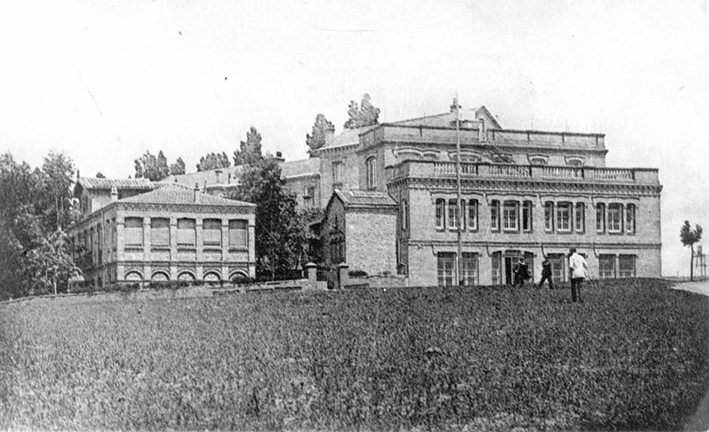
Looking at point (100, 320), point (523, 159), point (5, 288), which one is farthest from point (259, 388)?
point (523, 159)

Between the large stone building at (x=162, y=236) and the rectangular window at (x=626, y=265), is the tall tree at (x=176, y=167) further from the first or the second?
the rectangular window at (x=626, y=265)

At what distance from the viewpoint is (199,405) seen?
12453 mm

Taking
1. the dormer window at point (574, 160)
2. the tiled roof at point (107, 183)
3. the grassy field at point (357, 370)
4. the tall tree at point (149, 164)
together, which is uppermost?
the dormer window at point (574, 160)

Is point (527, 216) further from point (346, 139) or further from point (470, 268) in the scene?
point (346, 139)

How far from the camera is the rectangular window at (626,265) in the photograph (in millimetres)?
38281

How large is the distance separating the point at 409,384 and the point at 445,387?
1.83ft

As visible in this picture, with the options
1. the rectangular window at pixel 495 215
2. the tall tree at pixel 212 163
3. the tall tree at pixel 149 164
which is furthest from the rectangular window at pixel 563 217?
the tall tree at pixel 212 163

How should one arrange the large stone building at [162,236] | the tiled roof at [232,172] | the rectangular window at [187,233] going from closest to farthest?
the large stone building at [162,236]
the rectangular window at [187,233]
the tiled roof at [232,172]

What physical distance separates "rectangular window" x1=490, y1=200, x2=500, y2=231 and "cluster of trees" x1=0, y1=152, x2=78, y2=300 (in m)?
21.6

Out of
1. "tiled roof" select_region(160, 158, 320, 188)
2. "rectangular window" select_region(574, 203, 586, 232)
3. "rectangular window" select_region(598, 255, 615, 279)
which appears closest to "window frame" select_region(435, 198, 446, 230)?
"rectangular window" select_region(574, 203, 586, 232)

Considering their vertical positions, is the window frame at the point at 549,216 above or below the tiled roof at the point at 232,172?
below

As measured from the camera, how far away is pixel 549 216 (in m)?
39.7

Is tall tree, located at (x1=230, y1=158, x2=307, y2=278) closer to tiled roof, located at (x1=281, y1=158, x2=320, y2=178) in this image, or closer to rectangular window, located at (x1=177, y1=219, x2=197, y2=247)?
rectangular window, located at (x1=177, y1=219, x2=197, y2=247)

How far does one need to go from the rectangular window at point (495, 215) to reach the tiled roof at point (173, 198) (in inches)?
428
